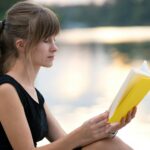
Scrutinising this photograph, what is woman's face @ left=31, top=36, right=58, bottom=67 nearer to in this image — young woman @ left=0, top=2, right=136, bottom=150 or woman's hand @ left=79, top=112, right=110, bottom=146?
young woman @ left=0, top=2, right=136, bottom=150

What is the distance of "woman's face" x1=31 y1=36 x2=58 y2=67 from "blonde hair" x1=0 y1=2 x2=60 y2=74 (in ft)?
0.06

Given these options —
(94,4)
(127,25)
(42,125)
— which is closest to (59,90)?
(42,125)

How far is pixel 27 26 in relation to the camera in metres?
2.15

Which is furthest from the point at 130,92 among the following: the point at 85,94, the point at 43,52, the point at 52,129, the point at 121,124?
the point at 85,94

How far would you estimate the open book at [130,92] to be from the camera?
1.95m

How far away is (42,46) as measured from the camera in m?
2.19

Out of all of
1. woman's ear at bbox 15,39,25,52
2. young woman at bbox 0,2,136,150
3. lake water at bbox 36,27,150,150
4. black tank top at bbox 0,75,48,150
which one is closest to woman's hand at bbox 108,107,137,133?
young woman at bbox 0,2,136,150

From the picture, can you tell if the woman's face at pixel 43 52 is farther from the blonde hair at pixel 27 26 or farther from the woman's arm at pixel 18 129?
the woman's arm at pixel 18 129

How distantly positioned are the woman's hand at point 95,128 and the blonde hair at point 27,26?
34cm

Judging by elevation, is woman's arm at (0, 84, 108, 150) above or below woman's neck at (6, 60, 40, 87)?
below

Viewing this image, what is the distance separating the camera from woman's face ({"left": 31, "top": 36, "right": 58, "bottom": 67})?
2186 millimetres

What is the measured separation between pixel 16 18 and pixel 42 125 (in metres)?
0.36

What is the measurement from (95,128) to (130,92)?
5.9 inches

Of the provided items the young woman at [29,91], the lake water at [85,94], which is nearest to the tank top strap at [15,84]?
the young woman at [29,91]
